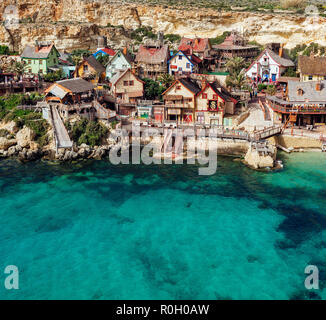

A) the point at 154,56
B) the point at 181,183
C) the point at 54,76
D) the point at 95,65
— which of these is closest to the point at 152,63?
the point at 154,56

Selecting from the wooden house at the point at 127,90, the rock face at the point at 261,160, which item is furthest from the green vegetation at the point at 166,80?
the rock face at the point at 261,160

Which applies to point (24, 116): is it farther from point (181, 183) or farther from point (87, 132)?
point (181, 183)

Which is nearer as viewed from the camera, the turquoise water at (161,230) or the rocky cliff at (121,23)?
the turquoise water at (161,230)

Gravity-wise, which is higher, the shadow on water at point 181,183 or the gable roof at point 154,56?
the gable roof at point 154,56

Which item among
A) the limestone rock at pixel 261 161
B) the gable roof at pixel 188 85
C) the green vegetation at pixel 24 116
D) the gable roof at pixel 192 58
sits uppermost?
the gable roof at pixel 192 58

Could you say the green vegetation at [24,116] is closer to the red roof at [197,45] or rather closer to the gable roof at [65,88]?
the gable roof at [65,88]

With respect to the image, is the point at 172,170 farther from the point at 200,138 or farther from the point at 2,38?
the point at 2,38
